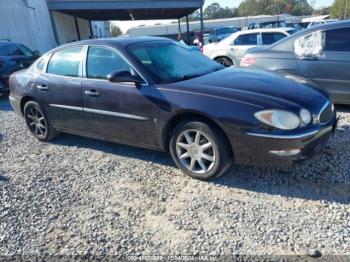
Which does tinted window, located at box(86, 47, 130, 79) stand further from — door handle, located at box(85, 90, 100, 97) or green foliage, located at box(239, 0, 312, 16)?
green foliage, located at box(239, 0, 312, 16)

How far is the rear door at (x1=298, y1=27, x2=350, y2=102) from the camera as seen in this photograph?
5227 mm

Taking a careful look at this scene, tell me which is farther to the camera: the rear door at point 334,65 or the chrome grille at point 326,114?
the rear door at point 334,65

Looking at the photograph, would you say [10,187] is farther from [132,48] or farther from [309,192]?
[309,192]

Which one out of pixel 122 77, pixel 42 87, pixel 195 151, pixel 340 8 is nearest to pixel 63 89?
pixel 42 87

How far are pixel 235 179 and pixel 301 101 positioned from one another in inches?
42.8

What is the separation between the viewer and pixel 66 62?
4656mm

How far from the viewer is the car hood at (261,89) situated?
3248 millimetres

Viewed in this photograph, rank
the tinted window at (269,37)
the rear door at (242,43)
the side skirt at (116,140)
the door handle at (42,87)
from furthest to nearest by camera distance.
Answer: the tinted window at (269,37)
the rear door at (242,43)
the door handle at (42,87)
the side skirt at (116,140)

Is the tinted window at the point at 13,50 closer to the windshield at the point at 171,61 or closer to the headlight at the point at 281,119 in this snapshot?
the windshield at the point at 171,61

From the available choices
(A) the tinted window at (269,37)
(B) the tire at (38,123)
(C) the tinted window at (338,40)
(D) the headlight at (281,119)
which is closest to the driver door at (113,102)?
(B) the tire at (38,123)

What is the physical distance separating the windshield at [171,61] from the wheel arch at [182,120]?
45 centimetres

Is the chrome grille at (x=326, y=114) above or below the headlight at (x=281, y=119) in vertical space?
below

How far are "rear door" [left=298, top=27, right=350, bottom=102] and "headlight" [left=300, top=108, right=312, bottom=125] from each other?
249 centimetres

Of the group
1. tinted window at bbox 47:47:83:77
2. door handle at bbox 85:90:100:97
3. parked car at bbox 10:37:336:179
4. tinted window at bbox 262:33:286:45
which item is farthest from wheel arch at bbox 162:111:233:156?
tinted window at bbox 262:33:286:45
